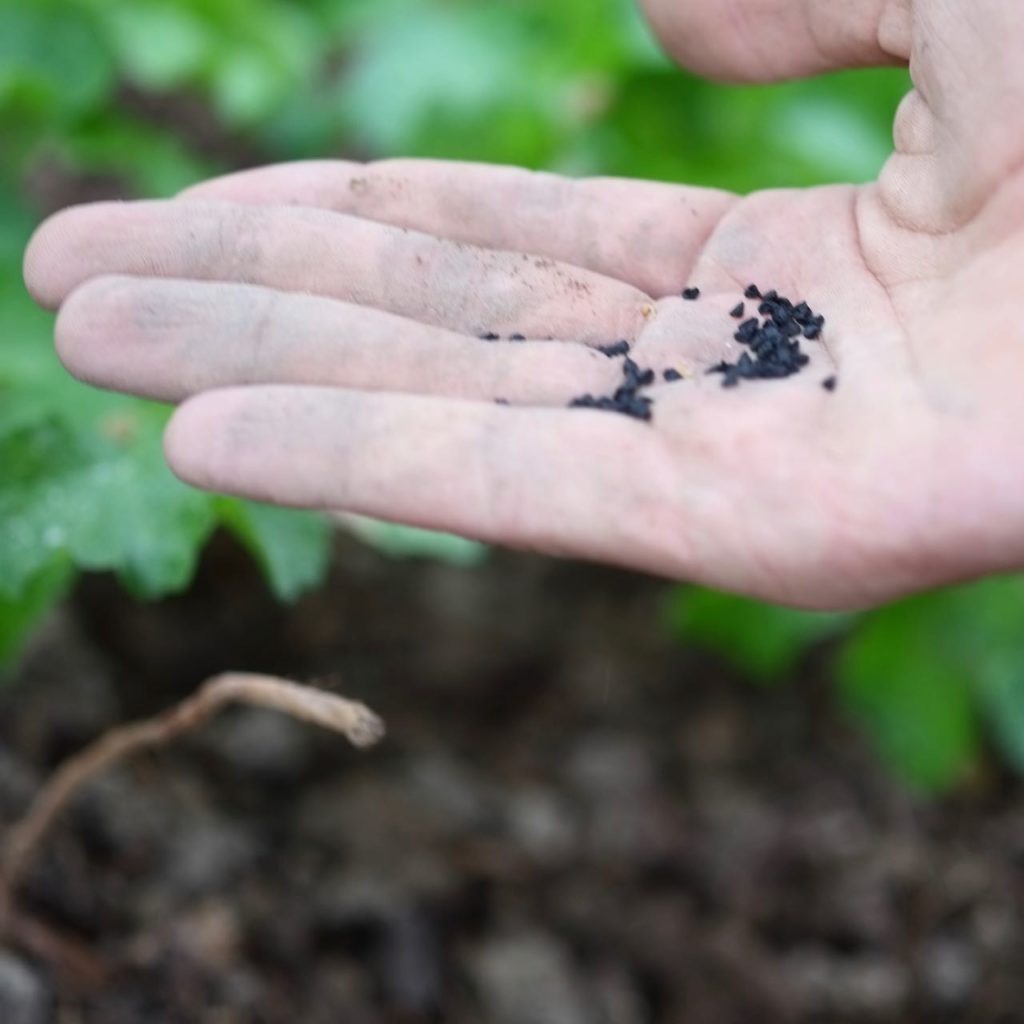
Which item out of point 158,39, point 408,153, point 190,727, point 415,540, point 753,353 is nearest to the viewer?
point 753,353

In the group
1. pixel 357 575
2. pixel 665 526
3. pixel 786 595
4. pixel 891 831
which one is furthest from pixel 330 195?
pixel 891 831

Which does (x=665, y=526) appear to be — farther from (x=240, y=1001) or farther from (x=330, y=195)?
(x=240, y=1001)

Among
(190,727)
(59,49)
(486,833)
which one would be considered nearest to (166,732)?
(190,727)

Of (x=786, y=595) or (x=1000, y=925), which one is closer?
(x=786, y=595)

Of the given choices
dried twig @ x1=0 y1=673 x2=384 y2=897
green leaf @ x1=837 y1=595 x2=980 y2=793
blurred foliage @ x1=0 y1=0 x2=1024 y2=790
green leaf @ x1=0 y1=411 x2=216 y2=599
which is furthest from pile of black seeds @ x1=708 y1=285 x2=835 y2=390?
green leaf @ x1=837 y1=595 x2=980 y2=793

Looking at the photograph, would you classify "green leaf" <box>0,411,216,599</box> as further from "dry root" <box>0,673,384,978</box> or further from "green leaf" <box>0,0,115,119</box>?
"green leaf" <box>0,0,115,119</box>

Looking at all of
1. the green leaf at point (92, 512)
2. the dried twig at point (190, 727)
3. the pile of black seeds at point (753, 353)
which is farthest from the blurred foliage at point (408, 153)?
the pile of black seeds at point (753, 353)

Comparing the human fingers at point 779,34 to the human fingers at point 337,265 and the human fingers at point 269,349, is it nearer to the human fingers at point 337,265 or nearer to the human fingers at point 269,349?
the human fingers at point 337,265

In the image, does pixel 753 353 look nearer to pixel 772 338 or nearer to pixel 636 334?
pixel 772 338
